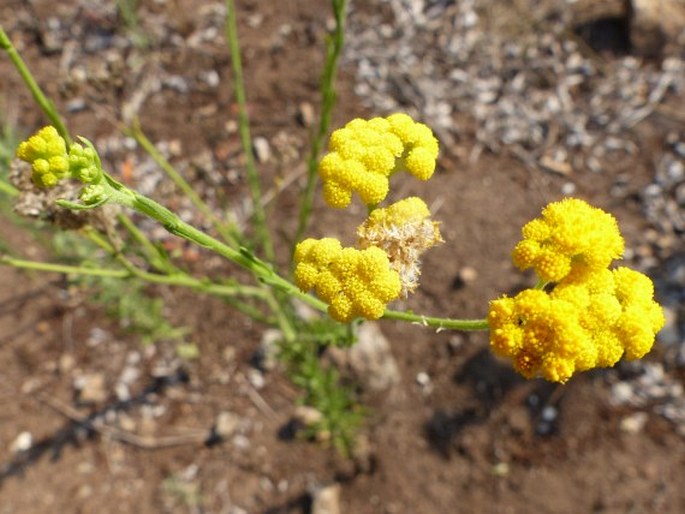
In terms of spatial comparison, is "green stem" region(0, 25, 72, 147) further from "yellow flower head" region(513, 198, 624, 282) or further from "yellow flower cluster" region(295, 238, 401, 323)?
"yellow flower head" region(513, 198, 624, 282)

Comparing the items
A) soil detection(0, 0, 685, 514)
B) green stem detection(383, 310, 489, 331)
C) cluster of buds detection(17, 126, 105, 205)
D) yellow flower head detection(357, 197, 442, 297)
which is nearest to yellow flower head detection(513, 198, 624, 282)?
green stem detection(383, 310, 489, 331)

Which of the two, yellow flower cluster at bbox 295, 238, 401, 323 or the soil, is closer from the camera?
yellow flower cluster at bbox 295, 238, 401, 323

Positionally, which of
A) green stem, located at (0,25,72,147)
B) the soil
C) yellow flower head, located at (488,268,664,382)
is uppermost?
green stem, located at (0,25,72,147)

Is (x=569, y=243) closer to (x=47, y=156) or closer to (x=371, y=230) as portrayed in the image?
(x=371, y=230)

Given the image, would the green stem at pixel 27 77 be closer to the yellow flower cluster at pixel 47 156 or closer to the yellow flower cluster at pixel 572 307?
the yellow flower cluster at pixel 47 156

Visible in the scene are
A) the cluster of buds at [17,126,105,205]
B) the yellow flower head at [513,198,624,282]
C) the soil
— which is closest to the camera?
the cluster of buds at [17,126,105,205]

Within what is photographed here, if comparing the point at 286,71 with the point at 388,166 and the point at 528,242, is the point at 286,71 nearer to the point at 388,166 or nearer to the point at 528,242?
the point at 388,166

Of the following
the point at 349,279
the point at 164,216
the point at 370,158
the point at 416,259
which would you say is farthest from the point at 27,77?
the point at 416,259
